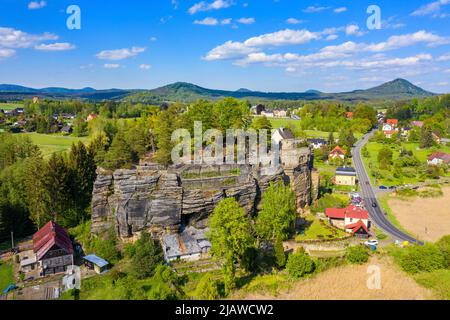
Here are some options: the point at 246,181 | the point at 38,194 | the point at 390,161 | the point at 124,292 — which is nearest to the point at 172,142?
the point at 246,181

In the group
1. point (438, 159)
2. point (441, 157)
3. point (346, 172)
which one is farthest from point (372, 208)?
point (441, 157)

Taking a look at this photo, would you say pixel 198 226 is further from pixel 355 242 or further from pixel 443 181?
pixel 443 181

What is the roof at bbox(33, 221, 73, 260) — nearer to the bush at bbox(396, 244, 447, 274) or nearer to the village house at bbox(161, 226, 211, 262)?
the village house at bbox(161, 226, 211, 262)

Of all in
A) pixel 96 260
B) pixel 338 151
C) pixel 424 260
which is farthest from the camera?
pixel 338 151

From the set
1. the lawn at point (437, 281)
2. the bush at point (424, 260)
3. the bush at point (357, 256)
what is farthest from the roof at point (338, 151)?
the lawn at point (437, 281)

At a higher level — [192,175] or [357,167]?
[192,175]

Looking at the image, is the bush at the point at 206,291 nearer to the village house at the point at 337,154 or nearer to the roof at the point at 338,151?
the village house at the point at 337,154

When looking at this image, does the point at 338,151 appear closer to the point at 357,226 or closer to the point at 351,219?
the point at 351,219
